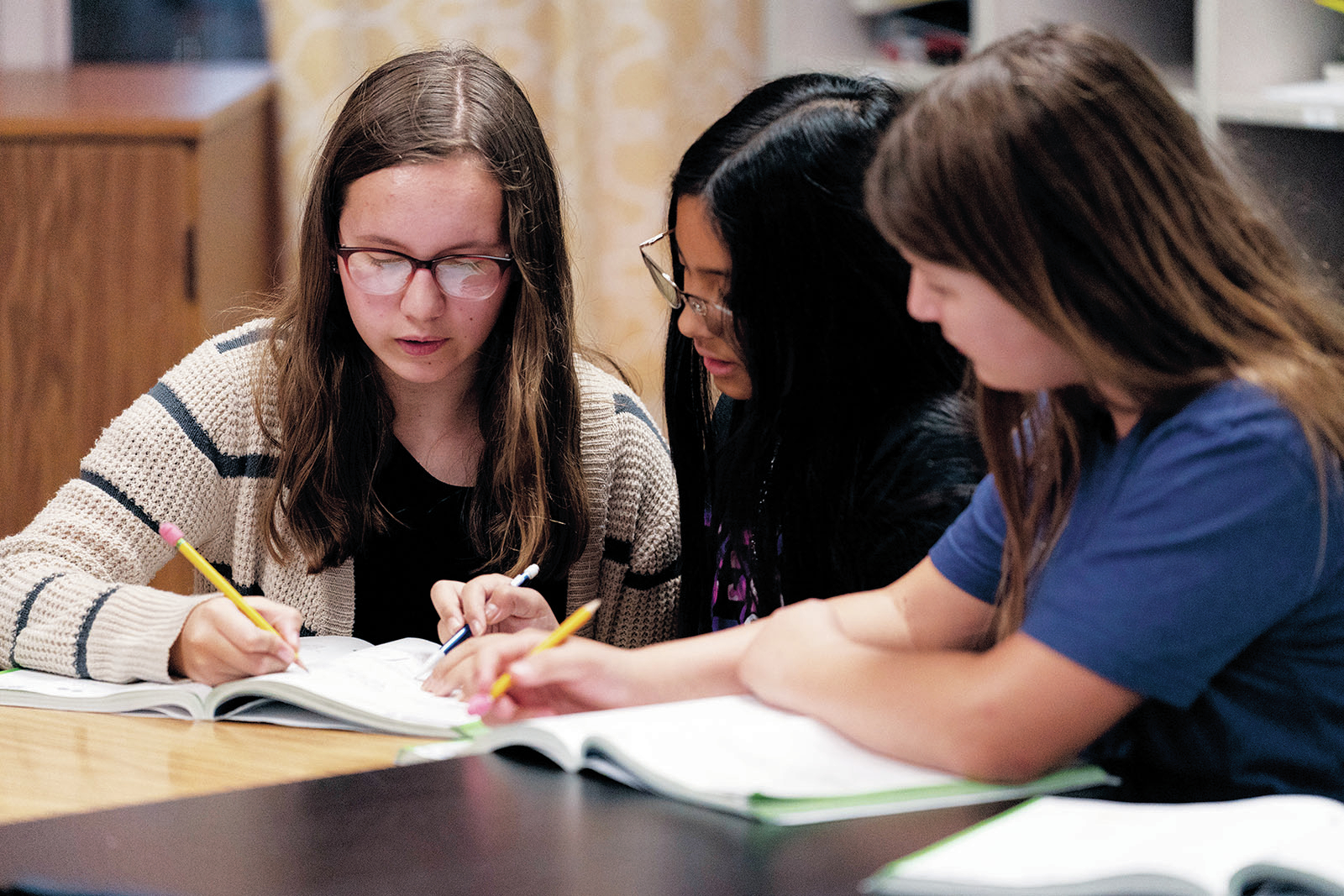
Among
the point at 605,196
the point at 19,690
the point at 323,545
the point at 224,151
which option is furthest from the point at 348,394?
the point at 605,196

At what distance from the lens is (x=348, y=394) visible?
1.28 metres

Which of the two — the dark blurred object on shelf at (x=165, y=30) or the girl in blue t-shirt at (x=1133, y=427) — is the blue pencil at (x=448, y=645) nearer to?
the girl in blue t-shirt at (x=1133, y=427)

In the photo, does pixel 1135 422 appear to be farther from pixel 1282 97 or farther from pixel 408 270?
pixel 1282 97

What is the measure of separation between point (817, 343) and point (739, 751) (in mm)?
406

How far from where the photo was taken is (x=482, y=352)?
4.33 ft

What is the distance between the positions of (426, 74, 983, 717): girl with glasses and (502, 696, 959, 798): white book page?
0.73 feet

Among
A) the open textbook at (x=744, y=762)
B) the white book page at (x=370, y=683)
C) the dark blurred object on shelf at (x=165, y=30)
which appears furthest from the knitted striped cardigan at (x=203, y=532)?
the dark blurred object on shelf at (x=165, y=30)

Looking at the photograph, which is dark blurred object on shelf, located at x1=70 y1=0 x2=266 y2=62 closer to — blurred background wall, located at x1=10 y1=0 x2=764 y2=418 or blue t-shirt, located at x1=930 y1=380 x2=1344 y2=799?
blurred background wall, located at x1=10 y1=0 x2=764 y2=418

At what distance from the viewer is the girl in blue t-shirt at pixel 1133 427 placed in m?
0.68

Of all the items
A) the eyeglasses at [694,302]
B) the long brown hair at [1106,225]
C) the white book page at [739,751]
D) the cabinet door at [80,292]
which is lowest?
the cabinet door at [80,292]

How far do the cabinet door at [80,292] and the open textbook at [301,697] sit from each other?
4.43 feet

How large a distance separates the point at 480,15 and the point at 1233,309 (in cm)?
226

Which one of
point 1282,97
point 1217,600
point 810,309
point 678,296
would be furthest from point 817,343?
point 1282,97

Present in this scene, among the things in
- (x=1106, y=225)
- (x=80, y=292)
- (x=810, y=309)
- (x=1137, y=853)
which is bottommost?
(x=80, y=292)
